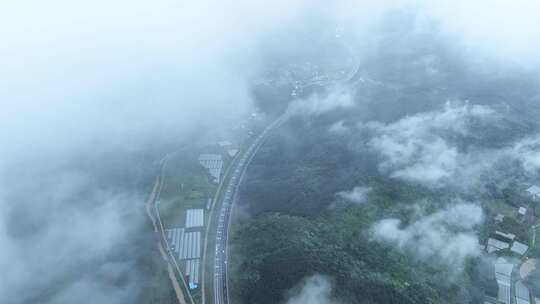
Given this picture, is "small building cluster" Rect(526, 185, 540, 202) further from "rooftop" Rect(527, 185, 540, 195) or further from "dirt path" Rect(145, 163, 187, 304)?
"dirt path" Rect(145, 163, 187, 304)

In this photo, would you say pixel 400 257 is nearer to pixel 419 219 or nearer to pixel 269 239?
pixel 419 219

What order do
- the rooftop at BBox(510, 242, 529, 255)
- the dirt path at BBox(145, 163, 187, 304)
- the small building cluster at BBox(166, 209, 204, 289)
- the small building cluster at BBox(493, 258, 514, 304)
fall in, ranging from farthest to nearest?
the rooftop at BBox(510, 242, 529, 255) < the small building cluster at BBox(166, 209, 204, 289) < the dirt path at BBox(145, 163, 187, 304) < the small building cluster at BBox(493, 258, 514, 304)

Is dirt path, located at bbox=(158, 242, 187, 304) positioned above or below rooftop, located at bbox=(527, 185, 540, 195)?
below

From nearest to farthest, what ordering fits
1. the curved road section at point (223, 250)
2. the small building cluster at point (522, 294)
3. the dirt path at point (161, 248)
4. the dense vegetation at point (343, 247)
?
the small building cluster at point (522, 294) → the dense vegetation at point (343, 247) → the dirt path at point (161, 248) → the curved road section at point (223, 250)

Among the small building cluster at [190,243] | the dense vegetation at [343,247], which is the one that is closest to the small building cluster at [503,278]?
the dense vegetation at [343,247]

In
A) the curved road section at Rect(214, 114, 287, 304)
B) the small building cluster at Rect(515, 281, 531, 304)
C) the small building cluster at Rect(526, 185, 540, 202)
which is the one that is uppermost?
the small building cluster at Rect(526, 185, 540, 202)

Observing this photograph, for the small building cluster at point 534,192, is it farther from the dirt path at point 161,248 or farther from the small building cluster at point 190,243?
the dirt path at point 161,248

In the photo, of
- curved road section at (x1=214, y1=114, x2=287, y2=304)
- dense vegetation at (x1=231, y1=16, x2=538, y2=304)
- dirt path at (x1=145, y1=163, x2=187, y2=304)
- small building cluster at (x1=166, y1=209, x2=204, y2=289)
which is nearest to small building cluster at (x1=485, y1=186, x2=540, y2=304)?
dense vegetation at (x1=231, y1=16, x2=538, y2=304)

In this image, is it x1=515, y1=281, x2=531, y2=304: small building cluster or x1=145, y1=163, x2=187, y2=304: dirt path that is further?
x1=145, y1=163, x2=187, y2=304: dirt path

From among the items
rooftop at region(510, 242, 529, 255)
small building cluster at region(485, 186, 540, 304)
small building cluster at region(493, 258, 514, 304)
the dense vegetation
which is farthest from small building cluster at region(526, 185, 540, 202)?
small building cluster at region(493, 258, 514, 304)

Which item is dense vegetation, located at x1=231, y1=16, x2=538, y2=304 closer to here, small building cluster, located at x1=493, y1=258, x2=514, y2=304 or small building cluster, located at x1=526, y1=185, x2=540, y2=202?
small building cluster, located at x1=493, y1=258, x2=514, y2=304

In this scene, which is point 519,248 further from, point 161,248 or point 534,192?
point 161,248

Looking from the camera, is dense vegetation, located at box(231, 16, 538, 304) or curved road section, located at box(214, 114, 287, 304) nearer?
dense vegetation, located at box(231, 16, 538, 304)

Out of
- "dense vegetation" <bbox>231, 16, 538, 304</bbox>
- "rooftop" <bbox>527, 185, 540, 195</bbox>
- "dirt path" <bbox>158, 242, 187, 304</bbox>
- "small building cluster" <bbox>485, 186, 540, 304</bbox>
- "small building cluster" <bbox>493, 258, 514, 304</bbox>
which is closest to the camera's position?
"small building cluster" <bbox>485, 186, 540, 304</bbox>
